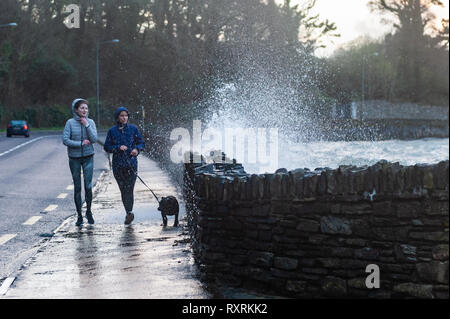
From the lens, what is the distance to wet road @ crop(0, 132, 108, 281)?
9.26 meters

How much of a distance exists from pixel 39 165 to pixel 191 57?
27.2 metres

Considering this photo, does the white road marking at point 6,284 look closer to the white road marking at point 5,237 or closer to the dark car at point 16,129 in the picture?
the white road marking at point 5,237

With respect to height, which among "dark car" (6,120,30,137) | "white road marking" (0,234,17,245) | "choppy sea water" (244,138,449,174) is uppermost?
"dark car" (6,120,30,137)

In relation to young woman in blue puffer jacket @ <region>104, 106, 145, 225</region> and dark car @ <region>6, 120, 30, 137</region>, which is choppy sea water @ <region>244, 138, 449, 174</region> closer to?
young woman in blue puffer jacket @ <region>104, 106, 145, 225</region>

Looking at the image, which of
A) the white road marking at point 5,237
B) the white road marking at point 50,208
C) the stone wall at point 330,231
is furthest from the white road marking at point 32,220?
the stone wall at point 330,231

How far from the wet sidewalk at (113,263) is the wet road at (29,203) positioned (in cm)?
30

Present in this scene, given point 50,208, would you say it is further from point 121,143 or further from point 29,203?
point 121,143

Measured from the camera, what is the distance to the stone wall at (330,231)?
5.42 meters

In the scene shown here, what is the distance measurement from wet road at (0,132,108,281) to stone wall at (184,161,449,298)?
94.0 inches

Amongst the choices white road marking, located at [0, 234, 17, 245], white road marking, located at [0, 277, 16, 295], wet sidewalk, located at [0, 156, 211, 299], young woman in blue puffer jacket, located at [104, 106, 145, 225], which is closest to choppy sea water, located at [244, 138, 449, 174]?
young woman in blue puffer jacket, located at [104, 106, 145, 225]

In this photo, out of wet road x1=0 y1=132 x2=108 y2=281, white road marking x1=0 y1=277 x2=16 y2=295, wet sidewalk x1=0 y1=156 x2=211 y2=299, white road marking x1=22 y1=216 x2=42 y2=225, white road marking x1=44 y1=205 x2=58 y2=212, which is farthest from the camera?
white road marking x1=44 y1=205 x2=58 y2=212

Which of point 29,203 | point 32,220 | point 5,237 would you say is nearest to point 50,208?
point 29,203

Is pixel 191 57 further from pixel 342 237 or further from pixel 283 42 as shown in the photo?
pixel 342 237
